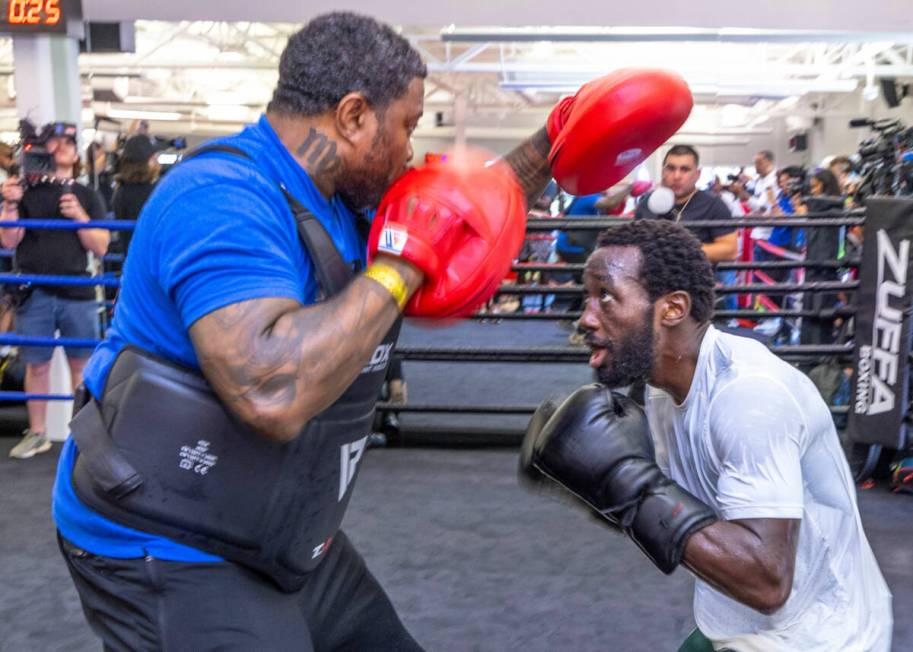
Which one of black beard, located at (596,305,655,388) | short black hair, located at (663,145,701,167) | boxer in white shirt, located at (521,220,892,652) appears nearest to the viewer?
boxer in white shirt, located at (521,220,892,652)

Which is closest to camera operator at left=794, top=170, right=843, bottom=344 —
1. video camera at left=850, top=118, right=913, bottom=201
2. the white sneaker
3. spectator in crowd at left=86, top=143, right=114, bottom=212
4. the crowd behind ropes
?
the crowd behind ropes

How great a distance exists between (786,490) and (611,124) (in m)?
0.65

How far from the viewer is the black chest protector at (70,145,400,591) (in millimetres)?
1251

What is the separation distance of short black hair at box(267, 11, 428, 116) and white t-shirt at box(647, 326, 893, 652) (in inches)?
26.4

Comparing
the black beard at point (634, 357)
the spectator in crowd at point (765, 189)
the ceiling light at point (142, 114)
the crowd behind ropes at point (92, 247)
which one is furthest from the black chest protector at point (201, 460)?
the ceiling light at point (142, 114)

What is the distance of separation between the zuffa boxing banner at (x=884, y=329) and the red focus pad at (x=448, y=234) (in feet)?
10.1

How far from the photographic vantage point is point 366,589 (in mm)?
1639

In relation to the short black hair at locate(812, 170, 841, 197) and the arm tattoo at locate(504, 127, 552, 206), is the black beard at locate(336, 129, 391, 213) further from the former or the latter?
the short black hair at locate(812, 170, 841, 197)

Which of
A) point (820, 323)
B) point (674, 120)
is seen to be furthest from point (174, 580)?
point (820, 323)

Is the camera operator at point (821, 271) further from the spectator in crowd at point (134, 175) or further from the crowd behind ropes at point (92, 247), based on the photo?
the spectator in crowd at point (134, 175)

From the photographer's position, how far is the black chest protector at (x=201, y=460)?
1251 mm

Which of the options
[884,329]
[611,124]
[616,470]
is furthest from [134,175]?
[616,470]

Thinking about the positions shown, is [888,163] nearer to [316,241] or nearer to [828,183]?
[828,183]

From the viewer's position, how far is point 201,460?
1.26 metres
